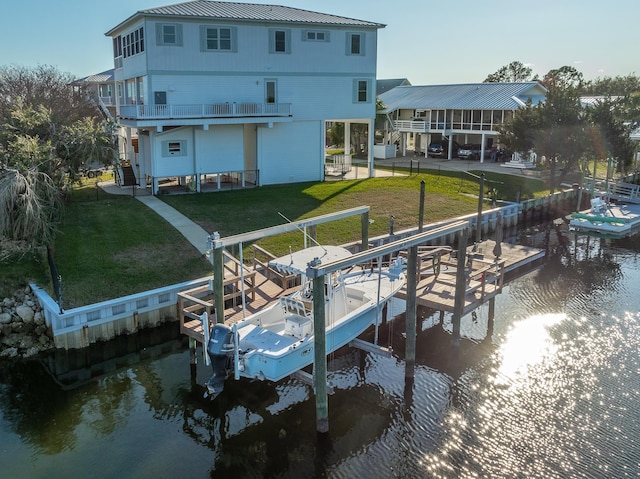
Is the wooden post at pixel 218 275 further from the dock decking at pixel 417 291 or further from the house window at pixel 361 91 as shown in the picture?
the house window at pixel 361 91

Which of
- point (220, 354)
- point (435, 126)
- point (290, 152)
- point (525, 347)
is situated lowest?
point (525, 347)

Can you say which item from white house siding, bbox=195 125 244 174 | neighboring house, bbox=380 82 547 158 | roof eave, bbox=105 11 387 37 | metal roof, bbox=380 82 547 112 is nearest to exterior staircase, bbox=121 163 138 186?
white house siding, bbox=195 125 244 174

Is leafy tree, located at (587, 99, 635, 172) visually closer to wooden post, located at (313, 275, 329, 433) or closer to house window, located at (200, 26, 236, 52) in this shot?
house window, located at (200, 26, 236, 52)

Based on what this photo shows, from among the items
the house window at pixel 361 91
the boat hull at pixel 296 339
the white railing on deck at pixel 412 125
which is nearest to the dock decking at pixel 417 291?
the boat hull at pixel 296 339

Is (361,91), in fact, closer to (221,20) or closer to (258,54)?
(258,54)

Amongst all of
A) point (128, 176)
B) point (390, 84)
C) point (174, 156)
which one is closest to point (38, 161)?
point (174, 156)

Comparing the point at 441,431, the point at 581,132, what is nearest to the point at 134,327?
the point at 441,431

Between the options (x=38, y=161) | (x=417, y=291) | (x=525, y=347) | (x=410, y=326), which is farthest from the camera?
(x=38, y=161)

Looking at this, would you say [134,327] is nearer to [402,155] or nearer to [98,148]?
[98,148]
